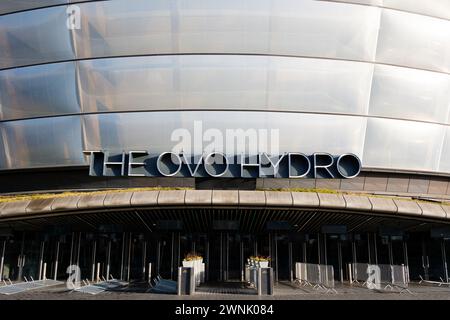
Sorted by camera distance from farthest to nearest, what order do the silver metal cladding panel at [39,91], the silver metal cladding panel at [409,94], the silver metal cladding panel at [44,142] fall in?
the silver metal cladding panel at [39,91] → the silver metal cladding panel at [409,94] → the silver metal cladding panel at [44,142]

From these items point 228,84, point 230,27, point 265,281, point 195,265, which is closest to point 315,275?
point 265,281

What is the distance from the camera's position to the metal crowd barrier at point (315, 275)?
830 inches

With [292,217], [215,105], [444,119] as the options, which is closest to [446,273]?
[444,119]

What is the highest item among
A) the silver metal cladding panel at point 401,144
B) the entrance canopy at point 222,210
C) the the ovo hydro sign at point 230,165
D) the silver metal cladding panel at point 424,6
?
the silver metal cladding panel at point 424,6

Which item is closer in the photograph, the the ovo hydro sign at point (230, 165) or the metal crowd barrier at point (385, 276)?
the metal crowd barrier at point (385, 276)

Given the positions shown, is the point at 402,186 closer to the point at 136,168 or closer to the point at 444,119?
the point at 444,119

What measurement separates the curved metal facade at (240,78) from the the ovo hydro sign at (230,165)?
1427 mm

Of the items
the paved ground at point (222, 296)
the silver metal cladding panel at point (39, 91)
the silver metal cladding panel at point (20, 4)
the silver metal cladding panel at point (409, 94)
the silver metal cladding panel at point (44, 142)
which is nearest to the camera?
the paved ground at point (222, 296)

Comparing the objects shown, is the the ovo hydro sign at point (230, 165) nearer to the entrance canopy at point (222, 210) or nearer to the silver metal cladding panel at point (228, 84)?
the entrance canopy at point (222, 210)

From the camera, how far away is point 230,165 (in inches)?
873

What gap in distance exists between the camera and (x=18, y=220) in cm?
2109

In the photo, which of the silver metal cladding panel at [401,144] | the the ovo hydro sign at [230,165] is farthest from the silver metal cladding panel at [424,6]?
the the ovo hydro sign at [230,165]

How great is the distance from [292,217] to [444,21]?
1584cm

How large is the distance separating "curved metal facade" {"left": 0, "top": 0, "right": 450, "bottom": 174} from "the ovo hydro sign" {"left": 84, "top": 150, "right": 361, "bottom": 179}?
4.68 feet
